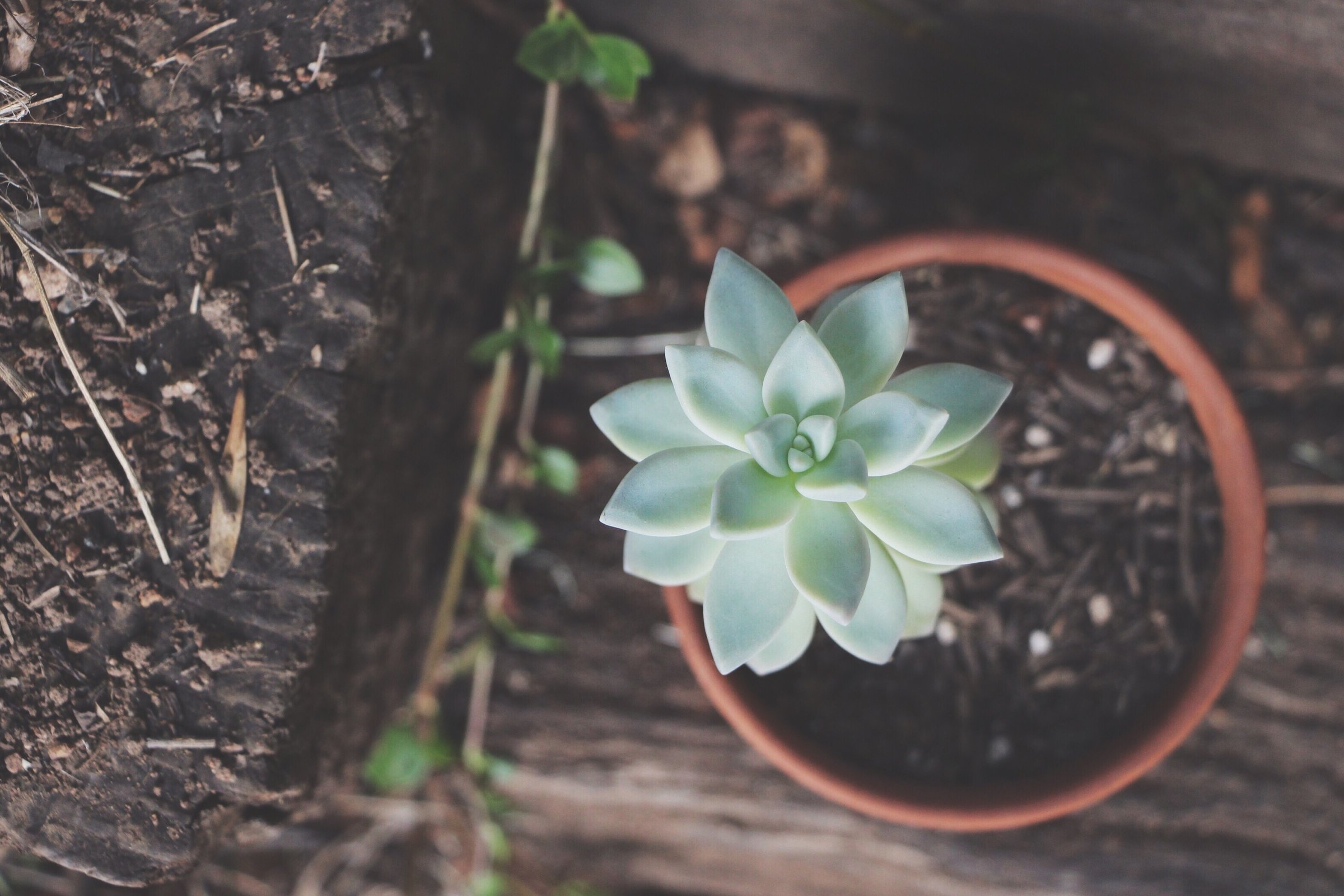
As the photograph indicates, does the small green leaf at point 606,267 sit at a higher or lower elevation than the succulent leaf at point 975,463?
higher

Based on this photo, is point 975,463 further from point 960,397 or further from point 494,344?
point 494,344

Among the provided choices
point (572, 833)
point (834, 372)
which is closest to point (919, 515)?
point (834, 372)

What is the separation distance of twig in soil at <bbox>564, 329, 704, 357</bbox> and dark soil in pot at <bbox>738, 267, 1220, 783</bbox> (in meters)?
0.49

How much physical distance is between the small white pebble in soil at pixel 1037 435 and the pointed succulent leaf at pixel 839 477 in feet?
1.70

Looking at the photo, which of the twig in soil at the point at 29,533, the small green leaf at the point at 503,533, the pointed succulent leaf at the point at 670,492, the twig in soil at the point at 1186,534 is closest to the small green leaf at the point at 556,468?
the small green leaf at the point at 503,533

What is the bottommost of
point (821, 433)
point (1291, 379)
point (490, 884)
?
point (490, 884)

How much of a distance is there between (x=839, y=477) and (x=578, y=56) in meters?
0.70

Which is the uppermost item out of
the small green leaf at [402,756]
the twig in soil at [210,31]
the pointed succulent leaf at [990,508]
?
the twig in soil at [210,31]

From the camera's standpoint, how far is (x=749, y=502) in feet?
2.43

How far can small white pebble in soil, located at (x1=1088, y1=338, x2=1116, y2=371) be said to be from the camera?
1167 mm

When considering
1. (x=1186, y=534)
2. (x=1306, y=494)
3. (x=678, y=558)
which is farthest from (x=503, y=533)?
(x=1306, y=494)

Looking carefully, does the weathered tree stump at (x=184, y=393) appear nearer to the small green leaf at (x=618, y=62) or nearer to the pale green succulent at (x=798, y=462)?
the small green leaf at (x=618, y=62)

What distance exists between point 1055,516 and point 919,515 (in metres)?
0.51

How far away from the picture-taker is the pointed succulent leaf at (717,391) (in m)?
0.76
